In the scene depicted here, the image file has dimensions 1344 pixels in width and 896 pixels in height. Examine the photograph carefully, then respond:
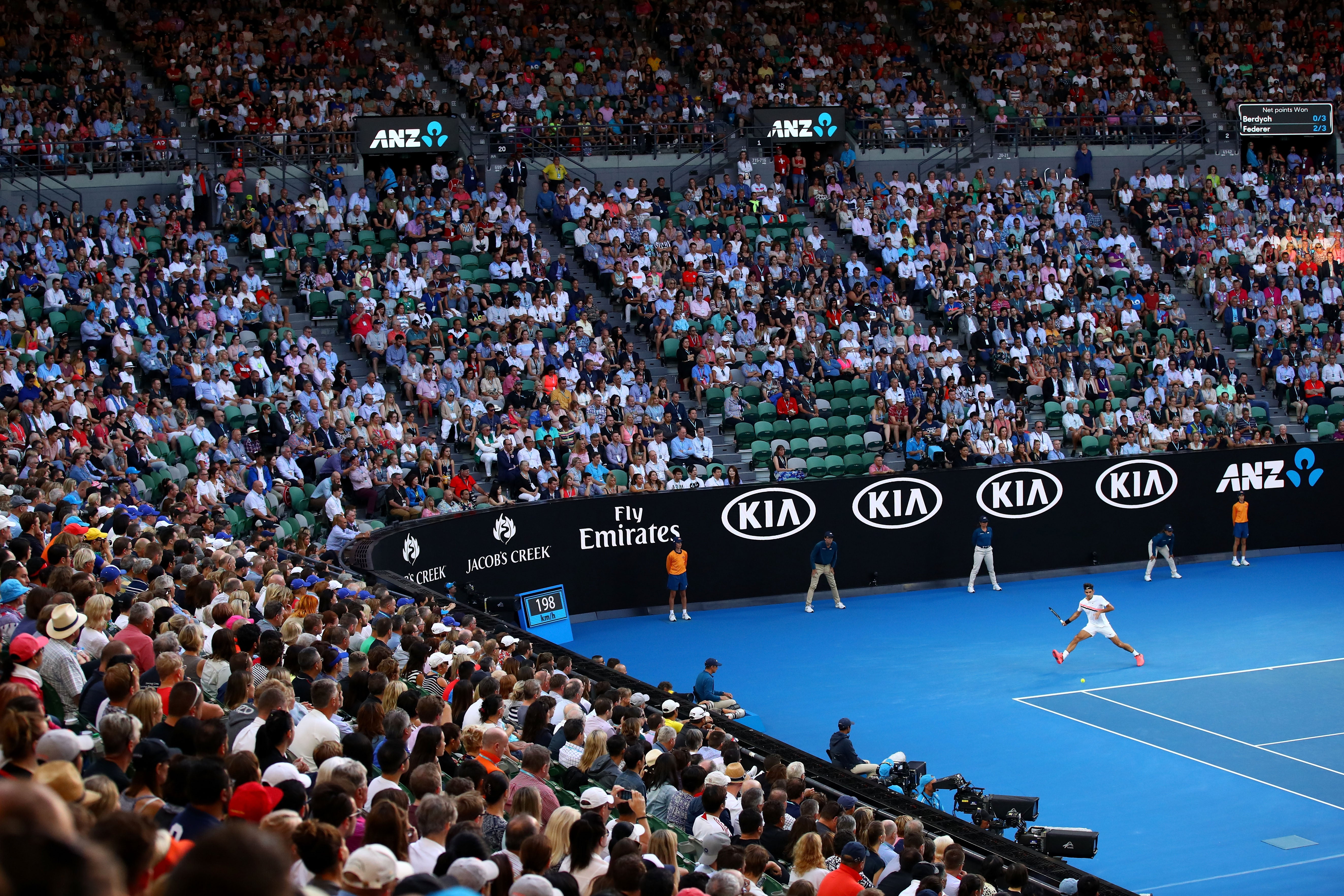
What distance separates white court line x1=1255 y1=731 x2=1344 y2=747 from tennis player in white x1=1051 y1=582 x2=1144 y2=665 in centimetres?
373

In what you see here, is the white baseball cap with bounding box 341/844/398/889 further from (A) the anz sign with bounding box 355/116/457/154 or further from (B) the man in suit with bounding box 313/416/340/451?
(A) the anz sign with bounding box 355/116/457/154

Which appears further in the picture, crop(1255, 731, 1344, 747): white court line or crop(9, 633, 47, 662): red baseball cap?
crop(1255, 731, 1344, 747): white court line

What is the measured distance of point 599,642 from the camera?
82.1 feet

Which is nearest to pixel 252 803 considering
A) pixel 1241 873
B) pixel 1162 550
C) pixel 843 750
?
pixel 843 750

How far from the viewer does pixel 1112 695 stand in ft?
69.8

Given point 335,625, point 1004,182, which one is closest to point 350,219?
point 1004,182

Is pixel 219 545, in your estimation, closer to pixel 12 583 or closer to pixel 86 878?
pixel 12 583

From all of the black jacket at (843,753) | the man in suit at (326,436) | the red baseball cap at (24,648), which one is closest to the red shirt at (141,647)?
the red baseball cap at (24,648)

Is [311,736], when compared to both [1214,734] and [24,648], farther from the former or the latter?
[1214,734]

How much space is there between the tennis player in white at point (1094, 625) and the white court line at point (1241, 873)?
756cm

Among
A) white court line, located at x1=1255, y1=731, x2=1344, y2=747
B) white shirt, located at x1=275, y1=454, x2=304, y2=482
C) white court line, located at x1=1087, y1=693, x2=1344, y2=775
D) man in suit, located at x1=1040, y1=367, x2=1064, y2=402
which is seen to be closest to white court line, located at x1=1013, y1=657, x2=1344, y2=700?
white court line, located at x1=1087, y1=693, x2=1344, y2=775

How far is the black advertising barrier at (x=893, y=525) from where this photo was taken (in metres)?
26.0

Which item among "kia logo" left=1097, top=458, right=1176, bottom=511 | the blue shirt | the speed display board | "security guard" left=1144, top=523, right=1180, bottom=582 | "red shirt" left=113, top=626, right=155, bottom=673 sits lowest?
"red shirt" left=113, top=626, right=155, bottom=673

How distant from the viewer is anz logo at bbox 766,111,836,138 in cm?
3881
